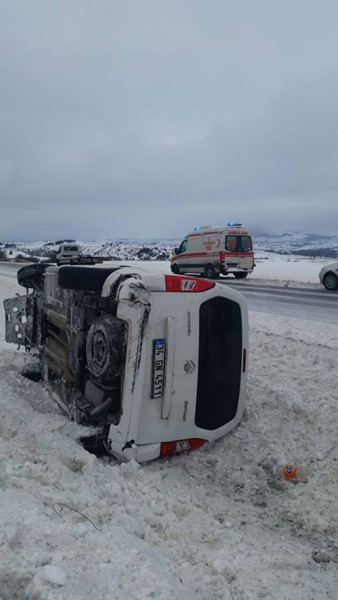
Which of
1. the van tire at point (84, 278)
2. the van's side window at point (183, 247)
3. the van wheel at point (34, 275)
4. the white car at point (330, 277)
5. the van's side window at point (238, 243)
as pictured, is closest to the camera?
the van tire at point (84, 278)

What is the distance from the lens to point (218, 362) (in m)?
3.90

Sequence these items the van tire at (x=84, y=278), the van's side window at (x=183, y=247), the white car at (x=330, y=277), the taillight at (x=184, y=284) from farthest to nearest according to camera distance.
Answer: the van's side window at (x=183, y=247)
the white car at (x=330, y=277)
the van tire at (x=84, y=278)
the taillight at (x=184, y=284)

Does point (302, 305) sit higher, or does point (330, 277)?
point (330, 277)

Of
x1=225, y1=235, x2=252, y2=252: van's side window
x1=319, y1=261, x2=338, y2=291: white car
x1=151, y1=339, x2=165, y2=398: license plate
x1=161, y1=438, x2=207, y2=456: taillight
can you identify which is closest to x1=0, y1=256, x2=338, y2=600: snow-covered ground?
x1=161, y1=438, x2=207, y2=456: taillight

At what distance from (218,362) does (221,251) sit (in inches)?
749

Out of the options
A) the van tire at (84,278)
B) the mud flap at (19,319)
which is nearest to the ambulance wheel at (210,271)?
the mud flap at (19,319)

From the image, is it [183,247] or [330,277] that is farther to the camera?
[183,247]

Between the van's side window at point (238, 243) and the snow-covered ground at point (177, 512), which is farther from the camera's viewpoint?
the van's side window at point (238, 243)

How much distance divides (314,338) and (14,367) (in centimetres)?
431

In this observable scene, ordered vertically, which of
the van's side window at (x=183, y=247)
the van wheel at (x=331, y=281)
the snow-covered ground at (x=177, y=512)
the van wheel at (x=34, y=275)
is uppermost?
the van's side window at (x=183, y=247)

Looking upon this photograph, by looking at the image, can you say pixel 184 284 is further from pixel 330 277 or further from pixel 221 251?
pixel 221 251

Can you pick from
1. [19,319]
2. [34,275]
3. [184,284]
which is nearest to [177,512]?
[184,284]

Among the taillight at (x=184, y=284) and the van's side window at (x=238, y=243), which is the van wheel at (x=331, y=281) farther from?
the taillight at (x=184, y=284)

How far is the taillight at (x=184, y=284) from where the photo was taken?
3543mm
